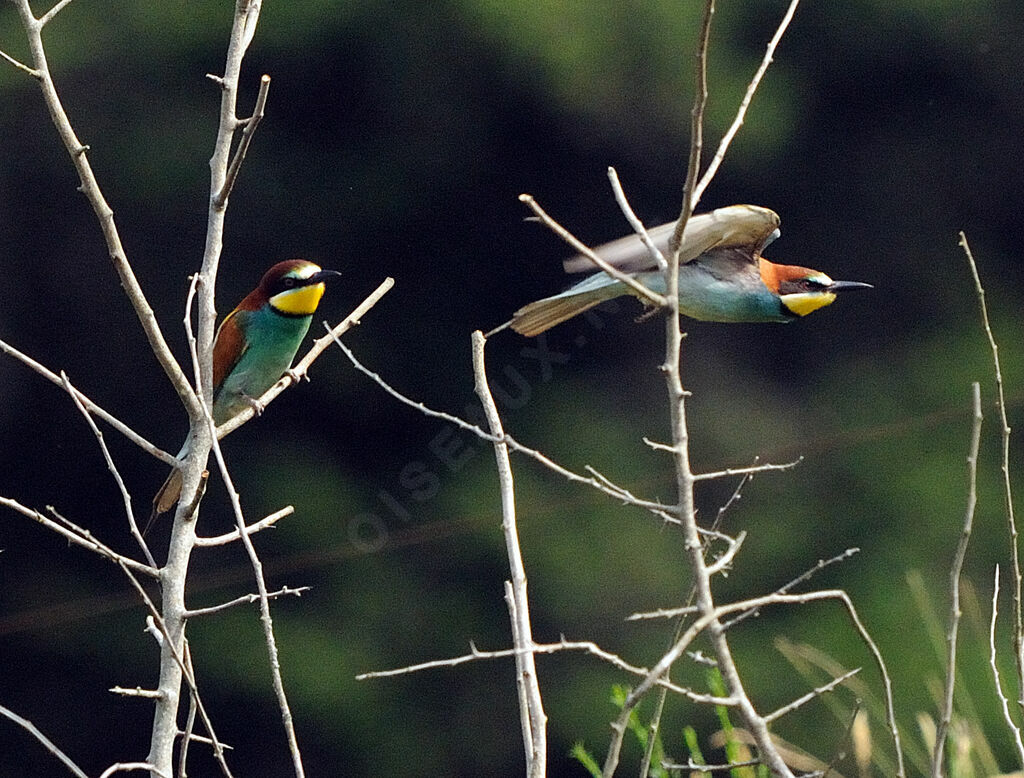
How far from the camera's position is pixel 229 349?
91.7 inches

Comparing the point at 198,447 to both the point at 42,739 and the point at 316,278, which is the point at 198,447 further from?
the point at 316,278

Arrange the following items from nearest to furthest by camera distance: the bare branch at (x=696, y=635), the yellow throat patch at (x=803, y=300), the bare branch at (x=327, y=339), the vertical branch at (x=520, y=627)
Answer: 1. the bare branch at (x=696, y=635)
2. the vertical branch at (x=520, y=627)
3. the bare branch at (x=327, y=339)
4. the yellow throat patch at (x=803, y=300)

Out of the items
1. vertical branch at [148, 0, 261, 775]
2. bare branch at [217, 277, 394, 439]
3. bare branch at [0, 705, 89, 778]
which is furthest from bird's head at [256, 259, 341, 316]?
bare branch at [0, 705, 89, 778]

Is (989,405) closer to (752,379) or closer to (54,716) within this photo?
(752,379)

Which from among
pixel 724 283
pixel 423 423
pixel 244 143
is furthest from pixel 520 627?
pixel 423 423

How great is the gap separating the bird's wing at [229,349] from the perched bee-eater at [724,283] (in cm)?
62

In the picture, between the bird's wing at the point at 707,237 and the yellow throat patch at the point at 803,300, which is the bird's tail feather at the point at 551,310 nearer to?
the bird's wing at the point at 707,237

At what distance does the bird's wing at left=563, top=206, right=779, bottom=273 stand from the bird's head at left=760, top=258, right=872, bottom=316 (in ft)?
0.12

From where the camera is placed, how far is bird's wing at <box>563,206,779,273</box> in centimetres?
163

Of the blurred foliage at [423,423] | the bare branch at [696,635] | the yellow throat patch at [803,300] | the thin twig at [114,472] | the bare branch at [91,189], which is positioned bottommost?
the blurred foliage at [423,423]

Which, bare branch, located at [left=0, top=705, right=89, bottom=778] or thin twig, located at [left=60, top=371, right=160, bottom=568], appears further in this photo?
thin twig, located at [left=60, top=371, right=160, bottom=568]

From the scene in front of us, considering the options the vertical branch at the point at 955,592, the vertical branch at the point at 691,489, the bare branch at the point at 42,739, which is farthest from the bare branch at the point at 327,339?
the vertical branch at the point at 955,592

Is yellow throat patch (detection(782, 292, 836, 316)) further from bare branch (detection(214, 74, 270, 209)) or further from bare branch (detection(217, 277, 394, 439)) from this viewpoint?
bare branch (detection(214, 74, 270, 209))

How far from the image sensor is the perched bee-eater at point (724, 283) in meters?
1.76
